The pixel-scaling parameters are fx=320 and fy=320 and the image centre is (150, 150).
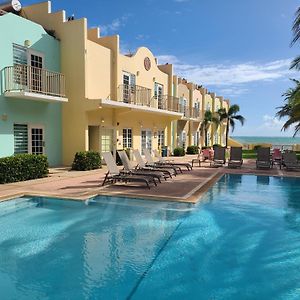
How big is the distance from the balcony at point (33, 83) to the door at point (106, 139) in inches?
154

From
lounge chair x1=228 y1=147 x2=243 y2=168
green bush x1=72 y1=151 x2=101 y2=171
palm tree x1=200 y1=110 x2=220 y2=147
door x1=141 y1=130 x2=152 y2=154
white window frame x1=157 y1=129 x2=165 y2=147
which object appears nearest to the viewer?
green bush x1=72 y1=151 x2=101 y2=171

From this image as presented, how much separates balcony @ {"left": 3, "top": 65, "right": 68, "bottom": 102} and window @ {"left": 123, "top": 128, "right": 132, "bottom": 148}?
6.27 meters

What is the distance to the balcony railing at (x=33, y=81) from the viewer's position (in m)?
14.6

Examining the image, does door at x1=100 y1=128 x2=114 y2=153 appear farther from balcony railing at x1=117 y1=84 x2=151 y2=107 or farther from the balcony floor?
the balcony floor

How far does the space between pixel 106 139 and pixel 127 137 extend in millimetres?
2660

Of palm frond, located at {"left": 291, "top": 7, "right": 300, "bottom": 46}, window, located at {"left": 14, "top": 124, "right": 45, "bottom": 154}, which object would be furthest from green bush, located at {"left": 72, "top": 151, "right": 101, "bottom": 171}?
palm frond, located at {"left": 291, "top": 7, "right": 300, "bottom": 46}

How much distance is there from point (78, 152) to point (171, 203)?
9.15 meters

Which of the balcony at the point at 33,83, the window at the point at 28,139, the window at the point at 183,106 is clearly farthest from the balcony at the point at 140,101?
the window at the point at 28,139

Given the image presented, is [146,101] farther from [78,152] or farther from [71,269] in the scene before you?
[71,269]

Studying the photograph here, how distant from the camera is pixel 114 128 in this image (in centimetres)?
2136

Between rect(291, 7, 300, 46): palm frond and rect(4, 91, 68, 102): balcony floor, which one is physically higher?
rect(291, 7, 300, 46): palm frond

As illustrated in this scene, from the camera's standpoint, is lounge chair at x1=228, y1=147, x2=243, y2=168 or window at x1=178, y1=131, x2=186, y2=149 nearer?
lounge chair at x1=228, y1=147, x2=243, y2=168

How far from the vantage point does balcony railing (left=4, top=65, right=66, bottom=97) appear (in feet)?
47.8

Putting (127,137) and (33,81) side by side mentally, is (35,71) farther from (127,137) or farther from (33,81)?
(127,137)
